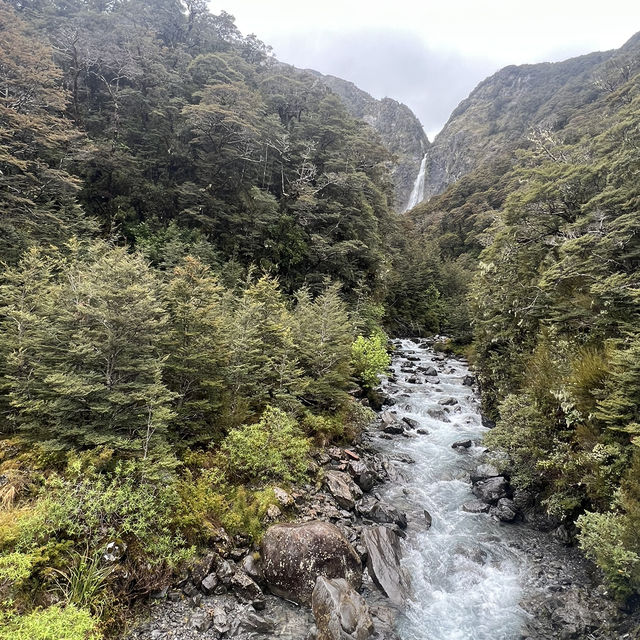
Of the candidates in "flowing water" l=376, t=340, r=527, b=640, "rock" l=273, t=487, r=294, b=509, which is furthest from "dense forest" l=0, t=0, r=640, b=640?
"flowing water" l=376, t=340, r=527, b=640

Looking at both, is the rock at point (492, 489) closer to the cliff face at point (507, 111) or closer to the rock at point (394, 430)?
the rock at point (394, 430)

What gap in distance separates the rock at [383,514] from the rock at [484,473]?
3497 millimetres

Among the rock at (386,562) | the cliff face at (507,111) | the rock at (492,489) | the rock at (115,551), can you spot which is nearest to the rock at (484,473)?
the rock at (492,489)

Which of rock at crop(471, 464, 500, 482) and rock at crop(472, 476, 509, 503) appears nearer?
rock at crop(472, 476, 509, 503)

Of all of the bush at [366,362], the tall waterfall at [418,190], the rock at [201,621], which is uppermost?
the tall waterfall at [418,190]

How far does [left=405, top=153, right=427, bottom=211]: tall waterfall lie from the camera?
4811 inches

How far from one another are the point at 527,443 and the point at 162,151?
106 ft

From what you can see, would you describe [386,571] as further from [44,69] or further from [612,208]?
[44,69]

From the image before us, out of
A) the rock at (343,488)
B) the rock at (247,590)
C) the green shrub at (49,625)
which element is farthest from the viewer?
the rock at (343,488)

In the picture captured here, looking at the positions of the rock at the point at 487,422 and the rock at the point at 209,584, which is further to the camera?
the rock at the point at 487,422

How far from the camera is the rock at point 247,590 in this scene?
7082 mm

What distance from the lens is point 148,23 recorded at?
42.4m

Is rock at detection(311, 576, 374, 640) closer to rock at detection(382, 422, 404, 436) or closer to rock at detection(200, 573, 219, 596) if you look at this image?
rock at detection(200, 573, 219, 596)

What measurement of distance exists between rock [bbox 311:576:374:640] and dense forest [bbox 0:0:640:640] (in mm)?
2122
